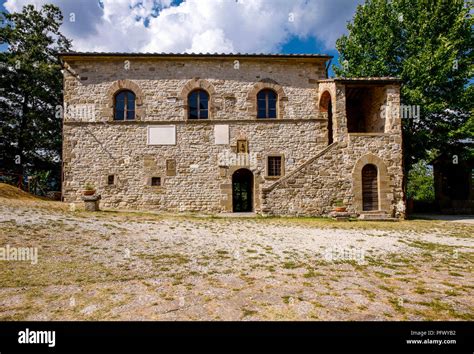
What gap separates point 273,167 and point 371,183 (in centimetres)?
479

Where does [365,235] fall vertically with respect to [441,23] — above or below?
below

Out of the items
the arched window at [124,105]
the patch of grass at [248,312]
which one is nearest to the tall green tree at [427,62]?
the arched window at [124,105]

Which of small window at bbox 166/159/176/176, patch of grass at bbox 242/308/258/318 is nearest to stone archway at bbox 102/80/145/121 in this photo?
small window at bbox 166/159/176/176

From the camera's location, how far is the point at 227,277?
3.67 m

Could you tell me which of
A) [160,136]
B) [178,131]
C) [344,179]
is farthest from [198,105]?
[344,179]

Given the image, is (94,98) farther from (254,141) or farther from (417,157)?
(417,157)

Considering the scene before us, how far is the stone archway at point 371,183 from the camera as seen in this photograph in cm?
1158

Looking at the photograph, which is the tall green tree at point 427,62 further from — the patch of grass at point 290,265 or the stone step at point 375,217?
the patch of grass at point 290,265

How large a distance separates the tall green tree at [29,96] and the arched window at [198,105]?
12151 mm

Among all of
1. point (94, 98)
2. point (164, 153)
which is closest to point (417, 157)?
point (164, 153)

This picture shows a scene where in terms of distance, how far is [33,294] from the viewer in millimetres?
2986

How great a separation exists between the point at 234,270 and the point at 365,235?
515 centimetres

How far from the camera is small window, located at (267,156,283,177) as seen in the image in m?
13.6
